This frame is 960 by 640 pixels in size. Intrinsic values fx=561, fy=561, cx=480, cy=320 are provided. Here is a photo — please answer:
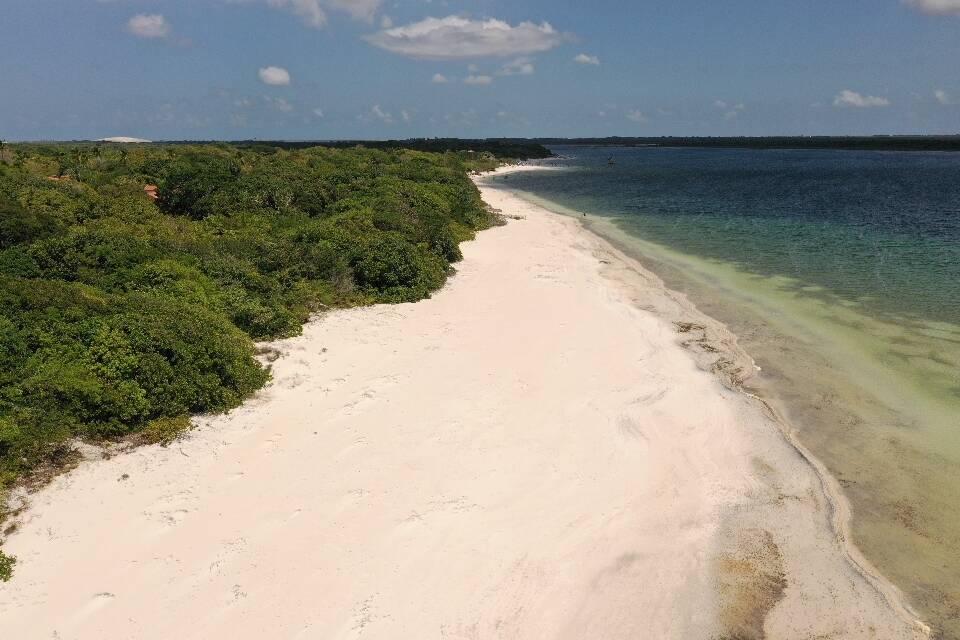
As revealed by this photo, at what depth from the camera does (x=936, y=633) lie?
721 centimetres

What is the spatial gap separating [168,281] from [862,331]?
67.6 ft

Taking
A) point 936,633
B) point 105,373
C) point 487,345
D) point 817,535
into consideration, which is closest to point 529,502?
point 817,535

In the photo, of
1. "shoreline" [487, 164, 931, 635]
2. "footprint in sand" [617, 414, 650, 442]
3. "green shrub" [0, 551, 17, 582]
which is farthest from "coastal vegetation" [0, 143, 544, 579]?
"shoreline" [487, 164, 931, 635]

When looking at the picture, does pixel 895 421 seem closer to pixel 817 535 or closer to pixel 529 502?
pixel 817 535

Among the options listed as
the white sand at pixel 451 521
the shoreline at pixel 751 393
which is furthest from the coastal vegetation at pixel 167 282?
the shoreline at pixel 751 393

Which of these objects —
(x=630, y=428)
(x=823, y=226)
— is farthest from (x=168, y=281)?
(x=823, y=226)

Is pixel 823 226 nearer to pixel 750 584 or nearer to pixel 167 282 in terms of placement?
pixel 750 584

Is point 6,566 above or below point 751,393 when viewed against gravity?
above

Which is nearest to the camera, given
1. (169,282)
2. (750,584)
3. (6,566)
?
(6,566)

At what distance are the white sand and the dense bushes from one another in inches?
35.1

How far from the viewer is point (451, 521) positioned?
Answer: 8617 mm

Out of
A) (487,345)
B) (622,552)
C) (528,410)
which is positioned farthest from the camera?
(487,345)

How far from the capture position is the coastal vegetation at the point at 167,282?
9.73 m

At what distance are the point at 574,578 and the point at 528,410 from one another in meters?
4.54
